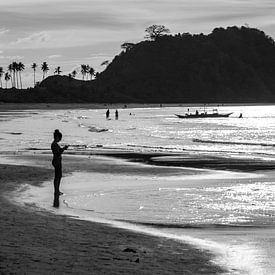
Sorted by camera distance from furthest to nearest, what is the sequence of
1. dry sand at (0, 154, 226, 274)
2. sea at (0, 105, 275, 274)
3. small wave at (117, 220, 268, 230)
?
small wave at (117, 220, 268, 230) → sea at (0, 105, 275, 274) → dry sand at (0, 154, 226, 274)

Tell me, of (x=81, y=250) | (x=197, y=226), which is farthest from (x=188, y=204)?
(x=81, y=250)

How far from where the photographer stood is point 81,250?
10.7 metres

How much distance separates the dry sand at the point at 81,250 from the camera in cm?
935

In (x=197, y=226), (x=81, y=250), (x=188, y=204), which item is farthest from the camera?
(x=188, y=204)

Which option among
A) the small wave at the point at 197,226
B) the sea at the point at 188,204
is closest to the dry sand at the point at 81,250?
the sea at the point at 188,204

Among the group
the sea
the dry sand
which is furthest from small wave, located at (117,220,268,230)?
the dry sand

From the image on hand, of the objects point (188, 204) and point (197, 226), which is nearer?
point (197, 226)

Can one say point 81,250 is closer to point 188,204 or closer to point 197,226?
point 197,226

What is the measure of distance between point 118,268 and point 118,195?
9.72 metres

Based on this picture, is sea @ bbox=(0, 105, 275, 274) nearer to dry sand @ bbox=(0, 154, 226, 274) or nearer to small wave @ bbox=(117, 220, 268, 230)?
small wave @ bbox=(117, 220, 268, 230)

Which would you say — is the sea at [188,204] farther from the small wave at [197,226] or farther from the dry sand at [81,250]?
the dry sand at [81,250]

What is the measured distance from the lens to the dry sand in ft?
30.7

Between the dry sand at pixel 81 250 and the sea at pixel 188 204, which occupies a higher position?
the dry sand at pixel 81 250

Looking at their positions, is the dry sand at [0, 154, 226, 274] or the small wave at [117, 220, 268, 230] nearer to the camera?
the dry sand at [0, 154, 226, 274]
